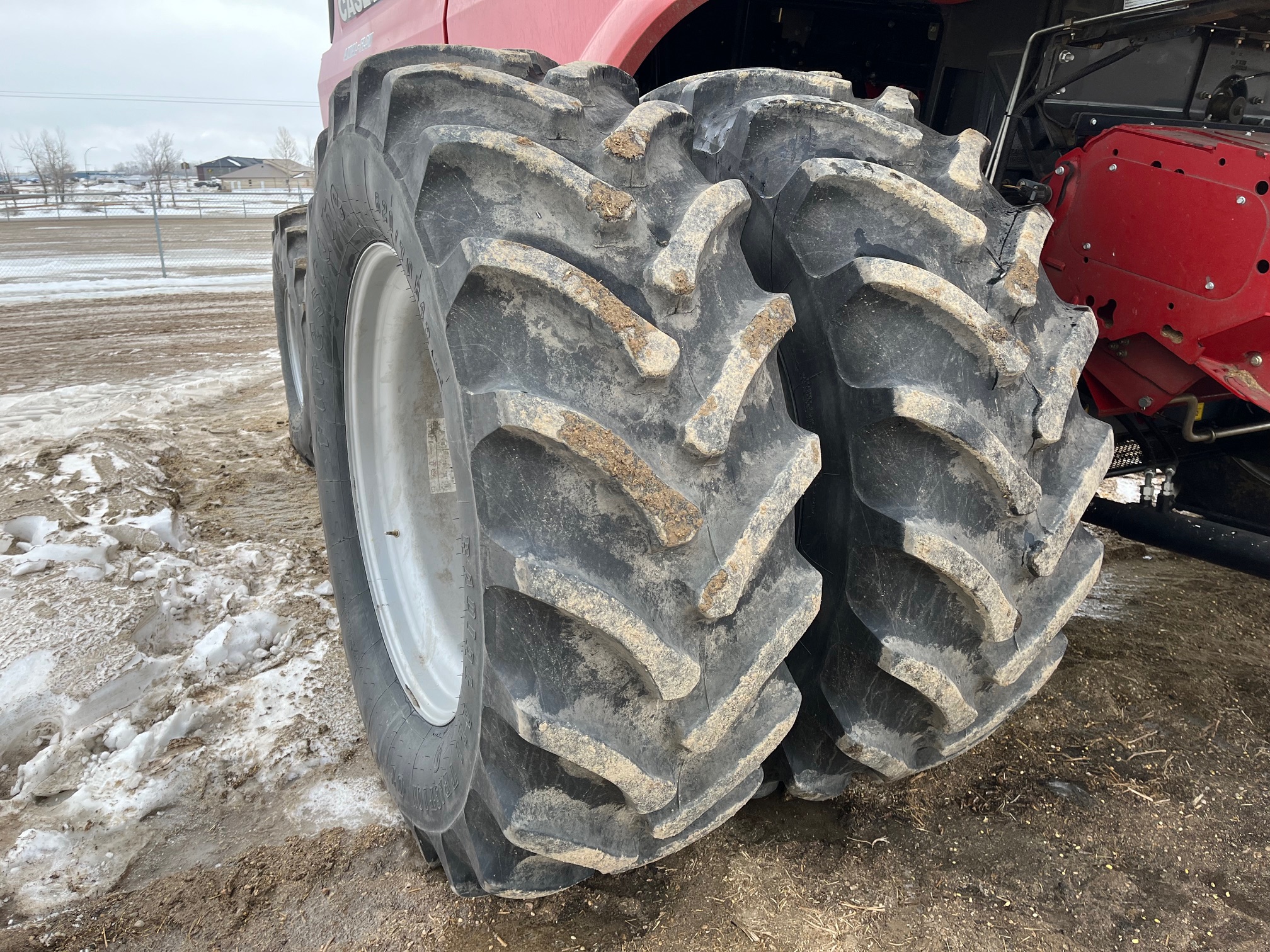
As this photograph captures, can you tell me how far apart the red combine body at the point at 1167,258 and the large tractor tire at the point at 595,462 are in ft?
2.59

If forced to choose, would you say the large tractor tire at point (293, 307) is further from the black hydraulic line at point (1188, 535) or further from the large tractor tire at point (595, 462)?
the black hydraulic line at point (1188, 535)

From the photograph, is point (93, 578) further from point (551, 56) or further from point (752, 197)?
point (752, 197)

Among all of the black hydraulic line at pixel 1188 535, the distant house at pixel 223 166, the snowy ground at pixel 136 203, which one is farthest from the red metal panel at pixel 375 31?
the distant house at pixel 223 166

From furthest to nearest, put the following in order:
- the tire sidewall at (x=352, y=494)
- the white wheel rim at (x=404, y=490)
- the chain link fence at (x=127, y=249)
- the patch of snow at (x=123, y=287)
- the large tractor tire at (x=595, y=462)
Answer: the chain link fence at (x=127, y=249) < the patch of snow at (x=123, y=287) < the white wheel rim at (x=404, y=490) < the tire sidewall at (x=352, y=494) < the large tractor tire at (x=595, y=462)

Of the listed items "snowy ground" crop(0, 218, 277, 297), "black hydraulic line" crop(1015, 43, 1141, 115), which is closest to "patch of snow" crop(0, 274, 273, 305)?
"snowy ground" crop(0, 218, 277, 297)

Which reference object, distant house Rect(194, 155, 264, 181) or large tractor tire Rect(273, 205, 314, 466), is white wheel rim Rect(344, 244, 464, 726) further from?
distant house Rect(194, 155, 264, 181)

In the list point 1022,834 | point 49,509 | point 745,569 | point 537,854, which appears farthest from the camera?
point 49,509

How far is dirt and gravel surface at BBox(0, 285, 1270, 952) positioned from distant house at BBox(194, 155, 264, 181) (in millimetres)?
74864

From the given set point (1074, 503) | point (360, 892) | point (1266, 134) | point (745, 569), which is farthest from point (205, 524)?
point (1266, 134)

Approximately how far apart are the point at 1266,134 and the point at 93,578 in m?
3.29

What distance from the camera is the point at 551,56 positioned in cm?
214

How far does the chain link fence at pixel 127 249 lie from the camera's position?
424 inches

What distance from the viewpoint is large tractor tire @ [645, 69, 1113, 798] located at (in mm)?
1314

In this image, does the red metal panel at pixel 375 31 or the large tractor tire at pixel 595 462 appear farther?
the red metal panel at pixel 375 31
